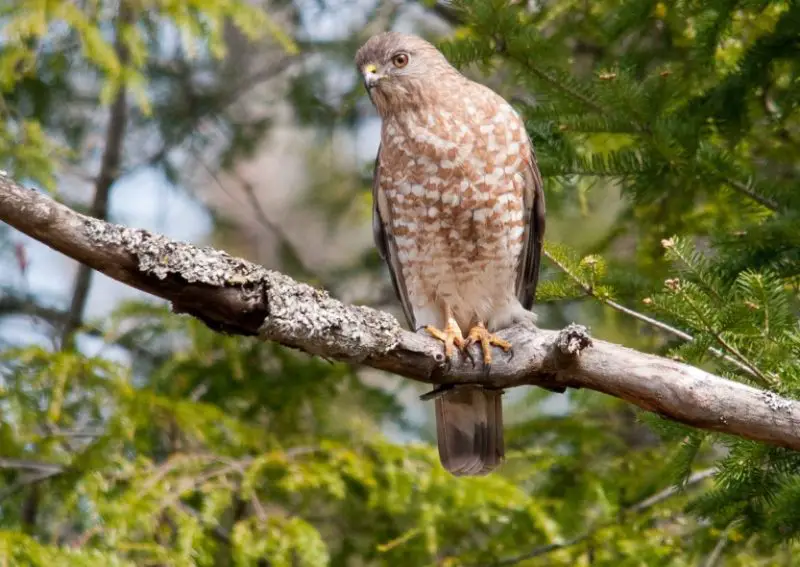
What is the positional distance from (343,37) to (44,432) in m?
2.93

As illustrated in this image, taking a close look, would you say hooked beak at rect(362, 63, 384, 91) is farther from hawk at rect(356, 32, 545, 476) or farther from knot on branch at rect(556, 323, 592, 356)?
knot on branch at rect(556, 323, 592, 356)

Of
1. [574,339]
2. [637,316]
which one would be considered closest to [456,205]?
[637,316]

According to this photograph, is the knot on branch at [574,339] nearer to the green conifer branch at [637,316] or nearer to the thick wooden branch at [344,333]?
the thick wooden branch at [344,333]

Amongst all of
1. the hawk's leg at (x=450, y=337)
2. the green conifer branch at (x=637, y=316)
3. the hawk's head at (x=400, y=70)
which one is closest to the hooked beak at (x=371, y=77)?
the hawk's head at (x=400, y=70)

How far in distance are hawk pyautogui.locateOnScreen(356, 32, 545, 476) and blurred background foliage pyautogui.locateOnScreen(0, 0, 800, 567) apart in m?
0.22

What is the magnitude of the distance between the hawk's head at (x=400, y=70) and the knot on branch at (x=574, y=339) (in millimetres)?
1802

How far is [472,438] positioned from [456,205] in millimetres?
961

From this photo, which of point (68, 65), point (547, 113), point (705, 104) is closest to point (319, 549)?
point (547, 113)

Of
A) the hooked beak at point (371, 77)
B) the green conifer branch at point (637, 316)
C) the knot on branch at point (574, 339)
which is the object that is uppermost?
the hooked beak at point (371, 77)

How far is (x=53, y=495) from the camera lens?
5059mm

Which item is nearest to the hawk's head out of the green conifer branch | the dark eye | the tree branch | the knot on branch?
the dark eye

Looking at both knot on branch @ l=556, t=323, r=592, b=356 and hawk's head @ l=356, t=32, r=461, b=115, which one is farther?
hawk's head @ l=356, t=32, r=461, b=115

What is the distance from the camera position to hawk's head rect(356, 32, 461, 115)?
183 inches

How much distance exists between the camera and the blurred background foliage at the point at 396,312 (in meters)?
3.59
